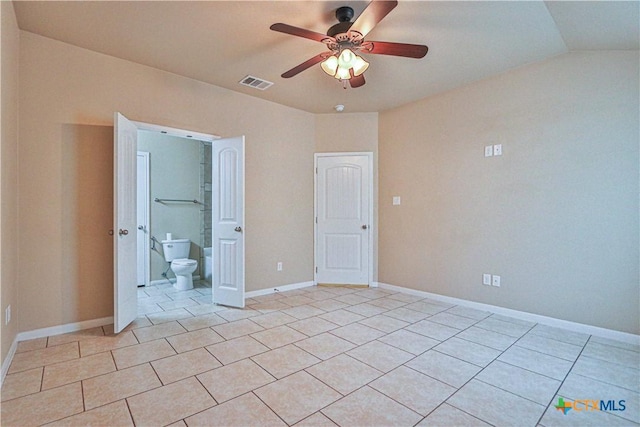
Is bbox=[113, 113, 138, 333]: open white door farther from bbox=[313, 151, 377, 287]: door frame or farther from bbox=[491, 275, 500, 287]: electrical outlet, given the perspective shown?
bbox=[491, 275, 500, 287]: electrical outlet

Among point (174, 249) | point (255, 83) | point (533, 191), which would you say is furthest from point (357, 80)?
point (174, 249)

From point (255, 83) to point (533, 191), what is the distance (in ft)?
11.2

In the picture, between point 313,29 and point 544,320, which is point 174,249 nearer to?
point 313,29

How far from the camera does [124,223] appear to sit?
9.83 ft

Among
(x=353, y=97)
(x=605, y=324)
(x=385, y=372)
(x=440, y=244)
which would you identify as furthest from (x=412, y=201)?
(x=385, y=372)

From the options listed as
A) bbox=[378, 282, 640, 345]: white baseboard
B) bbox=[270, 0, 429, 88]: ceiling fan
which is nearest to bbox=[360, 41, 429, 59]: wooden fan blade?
bbox=[270, 0, 429, 88]: ceiling fan

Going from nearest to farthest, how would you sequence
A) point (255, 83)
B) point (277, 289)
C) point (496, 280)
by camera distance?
point (496, 280), point (255, 83), point (277, 289)

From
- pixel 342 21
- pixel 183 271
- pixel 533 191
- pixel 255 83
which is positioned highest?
pixel 255 83

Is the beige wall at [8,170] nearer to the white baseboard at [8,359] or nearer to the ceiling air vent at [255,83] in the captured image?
the white baseboard at [8,359]

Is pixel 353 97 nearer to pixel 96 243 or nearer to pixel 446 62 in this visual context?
pixel 446 62

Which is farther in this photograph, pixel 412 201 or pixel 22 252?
pixel 412 201

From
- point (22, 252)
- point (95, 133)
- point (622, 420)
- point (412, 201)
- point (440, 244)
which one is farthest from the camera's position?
point (412, 201)

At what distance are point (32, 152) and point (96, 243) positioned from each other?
3.22ft

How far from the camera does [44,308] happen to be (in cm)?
282
